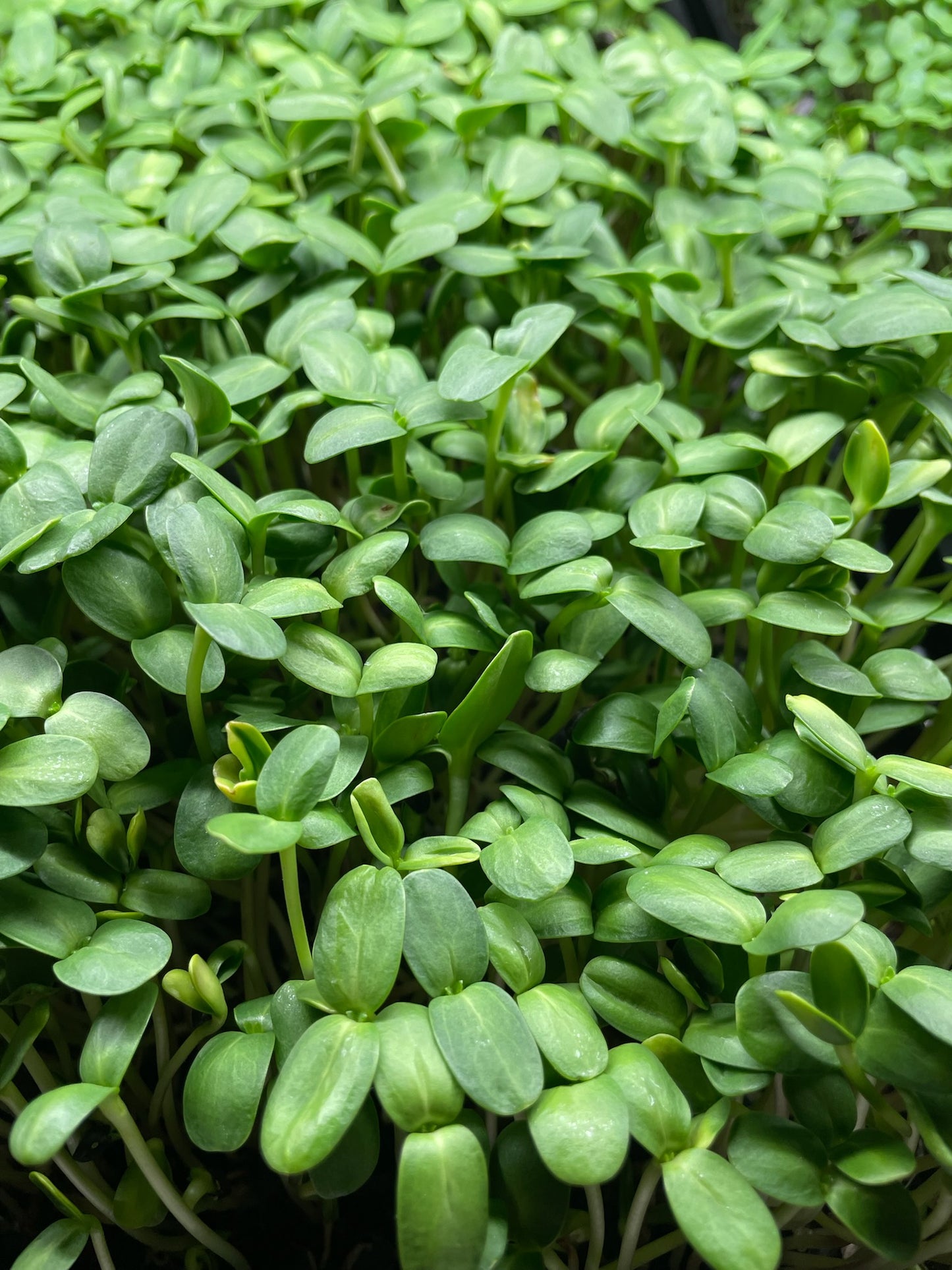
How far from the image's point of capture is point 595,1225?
549 millimetres

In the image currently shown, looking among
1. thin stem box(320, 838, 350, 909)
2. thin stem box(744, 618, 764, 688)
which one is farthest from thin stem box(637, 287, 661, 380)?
thin stem box(320, 838, 350, 909)

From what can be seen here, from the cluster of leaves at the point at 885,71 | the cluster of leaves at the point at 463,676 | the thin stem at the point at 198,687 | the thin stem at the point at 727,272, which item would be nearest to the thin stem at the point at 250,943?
the cluster of leaves at the point at 463,676

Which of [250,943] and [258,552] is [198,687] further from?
[250,943]

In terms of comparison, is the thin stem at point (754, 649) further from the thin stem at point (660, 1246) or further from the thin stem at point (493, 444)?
the thin stem at point (660, 1246)

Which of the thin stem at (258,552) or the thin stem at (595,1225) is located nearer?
the thin stem at (595,1225)

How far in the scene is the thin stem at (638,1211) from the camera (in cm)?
51

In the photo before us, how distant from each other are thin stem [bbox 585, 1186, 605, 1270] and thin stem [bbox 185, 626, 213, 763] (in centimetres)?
34

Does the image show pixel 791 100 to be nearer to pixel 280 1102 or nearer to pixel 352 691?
pixel 352 691

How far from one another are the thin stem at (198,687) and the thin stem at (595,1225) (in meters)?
0.34

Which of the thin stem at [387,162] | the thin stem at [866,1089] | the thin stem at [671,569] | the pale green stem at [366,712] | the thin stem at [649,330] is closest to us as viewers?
the thin stem at [866,1089]

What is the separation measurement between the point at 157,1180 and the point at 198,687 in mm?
279

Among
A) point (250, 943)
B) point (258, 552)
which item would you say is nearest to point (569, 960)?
point (250, 943)

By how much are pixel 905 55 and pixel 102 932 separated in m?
1.47

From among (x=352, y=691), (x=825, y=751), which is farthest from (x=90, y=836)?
(x=825, y=751)
